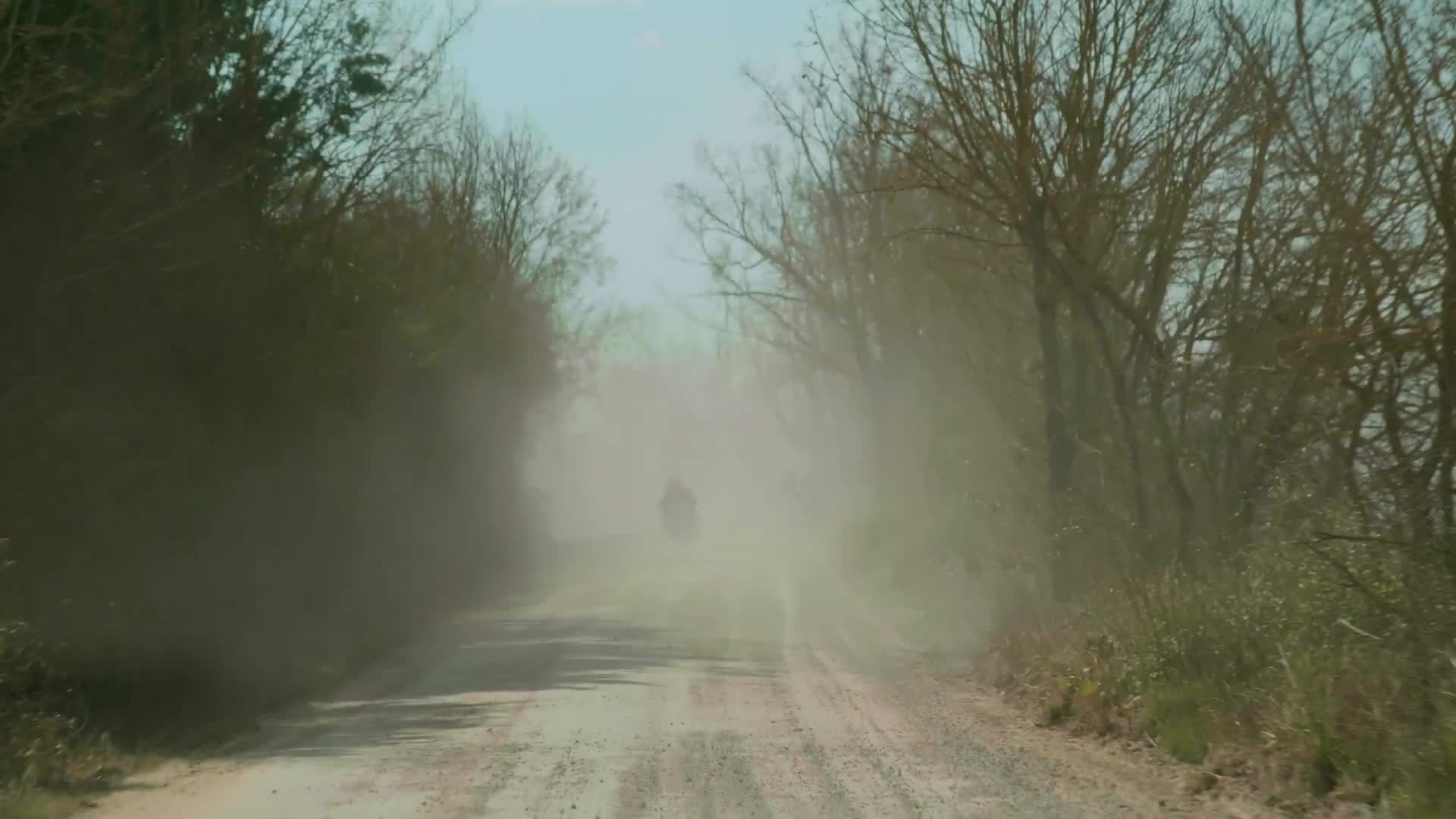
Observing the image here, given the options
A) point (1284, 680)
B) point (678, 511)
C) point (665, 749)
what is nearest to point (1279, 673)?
point (1284, 680)

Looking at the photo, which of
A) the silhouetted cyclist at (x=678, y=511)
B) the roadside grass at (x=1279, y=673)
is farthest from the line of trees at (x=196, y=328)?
the silhouetted cyclist at (x=678, y=511)

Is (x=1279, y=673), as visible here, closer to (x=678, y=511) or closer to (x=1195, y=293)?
(x=1195, y=293)

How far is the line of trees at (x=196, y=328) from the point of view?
12.9 m

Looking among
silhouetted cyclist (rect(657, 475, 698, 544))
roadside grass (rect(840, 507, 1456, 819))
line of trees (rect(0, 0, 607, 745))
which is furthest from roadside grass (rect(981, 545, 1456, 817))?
silhouetted cyclist (rect(657, 475, 698, 544))

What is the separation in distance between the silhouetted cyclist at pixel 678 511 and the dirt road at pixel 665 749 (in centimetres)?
3660

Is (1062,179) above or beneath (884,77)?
beneath

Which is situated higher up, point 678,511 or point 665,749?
point 678,511

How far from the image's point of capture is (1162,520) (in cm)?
1584

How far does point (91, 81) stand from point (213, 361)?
525 centimetres

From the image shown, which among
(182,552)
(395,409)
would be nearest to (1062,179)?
(182,552)

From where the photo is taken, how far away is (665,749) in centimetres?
1077

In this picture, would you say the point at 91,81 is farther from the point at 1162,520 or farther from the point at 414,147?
the point at 1162,520

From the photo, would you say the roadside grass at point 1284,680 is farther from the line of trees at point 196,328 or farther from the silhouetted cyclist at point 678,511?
the silhouetted cyclist at point 678,511

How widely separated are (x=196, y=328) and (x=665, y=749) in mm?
8095
